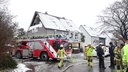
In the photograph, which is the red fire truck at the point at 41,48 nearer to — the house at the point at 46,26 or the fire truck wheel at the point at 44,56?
the fire truck wheel at the point at 44,56

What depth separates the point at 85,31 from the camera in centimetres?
7375

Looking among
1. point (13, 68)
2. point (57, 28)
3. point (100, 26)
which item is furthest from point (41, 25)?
point (13, 68)

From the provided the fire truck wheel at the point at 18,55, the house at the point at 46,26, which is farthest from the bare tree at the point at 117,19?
the fire truck wheel at the point at 18,55

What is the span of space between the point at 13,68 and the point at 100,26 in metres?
40.5

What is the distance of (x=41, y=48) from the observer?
2509 cm

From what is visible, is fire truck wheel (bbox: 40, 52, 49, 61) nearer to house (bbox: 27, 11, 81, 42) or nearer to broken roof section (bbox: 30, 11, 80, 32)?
house (bbox: 27, 11, 81, 42)

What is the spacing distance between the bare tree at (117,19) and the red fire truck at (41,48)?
81.8 ft

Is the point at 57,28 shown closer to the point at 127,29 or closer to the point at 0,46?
the point at 127,29

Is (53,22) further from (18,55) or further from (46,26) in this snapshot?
(18,55)

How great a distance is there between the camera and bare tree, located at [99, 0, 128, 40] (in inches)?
1935

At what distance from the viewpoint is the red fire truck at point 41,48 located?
80.0 feet

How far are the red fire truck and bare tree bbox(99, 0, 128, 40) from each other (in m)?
24.9

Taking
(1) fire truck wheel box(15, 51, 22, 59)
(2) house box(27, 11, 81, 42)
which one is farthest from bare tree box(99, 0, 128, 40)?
(1) fire truck wheel box(15, 51, 22, 59)

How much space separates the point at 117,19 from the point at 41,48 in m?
29.2
